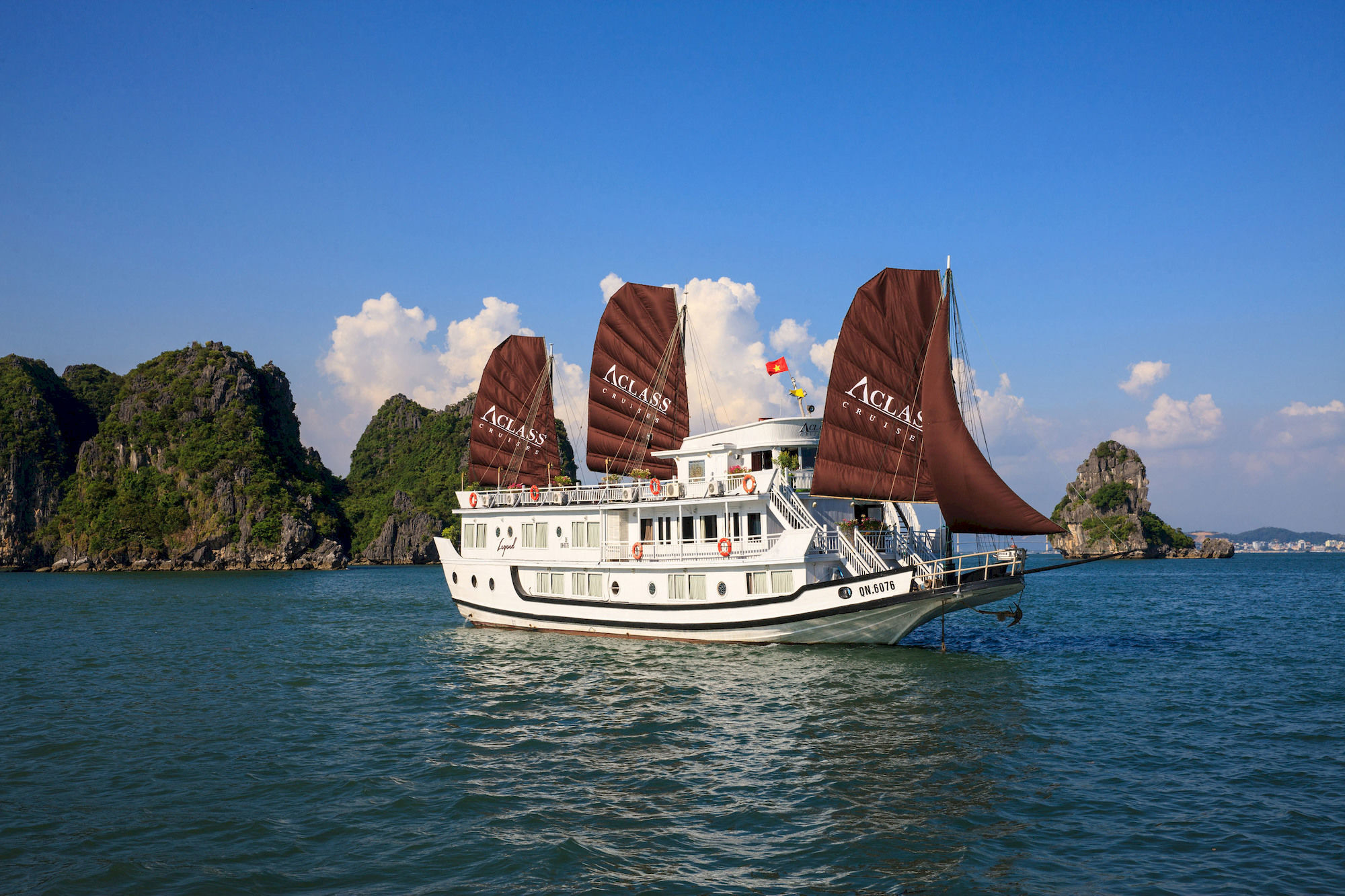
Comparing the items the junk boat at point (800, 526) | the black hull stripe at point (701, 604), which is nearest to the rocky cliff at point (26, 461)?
the junk boat at point (800, 526)

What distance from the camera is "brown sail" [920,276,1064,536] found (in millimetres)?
20219

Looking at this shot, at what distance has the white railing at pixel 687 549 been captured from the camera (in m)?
22.9

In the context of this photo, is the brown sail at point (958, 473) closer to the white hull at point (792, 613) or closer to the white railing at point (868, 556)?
the white hull at point (792, 613)

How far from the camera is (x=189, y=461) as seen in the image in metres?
102

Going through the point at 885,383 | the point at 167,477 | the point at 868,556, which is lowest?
the point at 868,556

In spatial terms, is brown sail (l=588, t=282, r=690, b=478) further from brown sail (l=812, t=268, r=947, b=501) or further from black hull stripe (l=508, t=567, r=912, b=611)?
→ brown sail (l=812, t=268, r=947, b=501)

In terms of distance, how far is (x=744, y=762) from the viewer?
1257 centimetres

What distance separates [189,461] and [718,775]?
364 ft

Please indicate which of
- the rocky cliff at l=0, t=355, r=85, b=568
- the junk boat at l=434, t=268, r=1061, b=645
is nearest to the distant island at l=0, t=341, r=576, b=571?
the rocky cliff at l=0, t=355, r=85, b=568

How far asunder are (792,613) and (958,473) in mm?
5910

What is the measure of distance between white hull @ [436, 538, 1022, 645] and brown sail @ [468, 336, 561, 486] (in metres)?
9.21

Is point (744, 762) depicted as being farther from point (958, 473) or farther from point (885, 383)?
Answer: point (885, 383)

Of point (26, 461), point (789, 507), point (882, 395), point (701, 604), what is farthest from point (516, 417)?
point (26, 461)

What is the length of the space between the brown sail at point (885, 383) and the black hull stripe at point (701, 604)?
3078 millimetres
